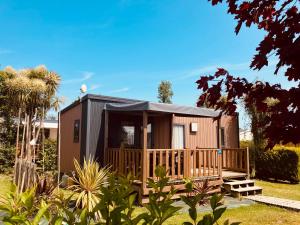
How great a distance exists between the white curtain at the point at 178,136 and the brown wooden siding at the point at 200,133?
251 millimetres

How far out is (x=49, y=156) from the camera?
15422 millimetres

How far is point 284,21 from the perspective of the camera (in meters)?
1.86

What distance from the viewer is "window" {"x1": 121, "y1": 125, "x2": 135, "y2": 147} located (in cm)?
Result: 1119

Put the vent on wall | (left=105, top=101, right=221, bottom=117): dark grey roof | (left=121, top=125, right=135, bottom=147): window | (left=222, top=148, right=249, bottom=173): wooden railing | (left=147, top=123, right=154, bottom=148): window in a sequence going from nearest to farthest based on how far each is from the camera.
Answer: (left=105, top=101, right=221, bottom=117): dark grey roof, (left=121, top=125, right=135, bottom=147): window, (left=222, top=148, right=249, bottom=173): wooden railing, (left=147, top=123, right=154, bottom=148): window, the vent on wall

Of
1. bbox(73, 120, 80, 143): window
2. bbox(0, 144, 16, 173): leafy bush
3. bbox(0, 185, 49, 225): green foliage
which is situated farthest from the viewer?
bbox(0, 144, 16, 173): leafy bush

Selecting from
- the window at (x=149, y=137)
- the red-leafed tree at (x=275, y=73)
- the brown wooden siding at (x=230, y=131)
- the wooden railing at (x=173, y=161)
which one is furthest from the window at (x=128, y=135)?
the red-leafed tree at (x=275, y=73)

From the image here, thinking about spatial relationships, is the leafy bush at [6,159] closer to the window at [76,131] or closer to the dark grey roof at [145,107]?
the window at [76,131]

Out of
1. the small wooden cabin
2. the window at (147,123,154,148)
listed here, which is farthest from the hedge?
the window at (147,123,154,148)

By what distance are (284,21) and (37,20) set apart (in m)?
13.0

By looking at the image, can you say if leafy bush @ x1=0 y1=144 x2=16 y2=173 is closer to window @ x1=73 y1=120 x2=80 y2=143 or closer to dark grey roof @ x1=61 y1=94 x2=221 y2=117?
window @ x1=73 y1=120 x2=80 y2=143

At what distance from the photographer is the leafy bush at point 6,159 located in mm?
14305

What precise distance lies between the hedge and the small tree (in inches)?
1170

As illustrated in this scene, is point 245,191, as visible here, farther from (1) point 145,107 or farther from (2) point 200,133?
(2) point 200,133

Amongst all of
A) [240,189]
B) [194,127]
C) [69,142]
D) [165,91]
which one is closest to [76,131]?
[69,142]
